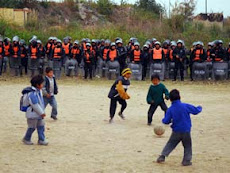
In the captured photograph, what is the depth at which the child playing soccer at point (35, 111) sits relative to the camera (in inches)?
448

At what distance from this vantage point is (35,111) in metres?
11.4

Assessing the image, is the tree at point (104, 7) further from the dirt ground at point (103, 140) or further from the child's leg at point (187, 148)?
the child's leg at point (187, 148)

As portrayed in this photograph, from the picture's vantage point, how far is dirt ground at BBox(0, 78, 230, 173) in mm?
9828

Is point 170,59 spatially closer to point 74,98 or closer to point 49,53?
point 49,53

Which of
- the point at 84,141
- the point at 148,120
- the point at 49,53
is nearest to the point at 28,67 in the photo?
the point at 49,53

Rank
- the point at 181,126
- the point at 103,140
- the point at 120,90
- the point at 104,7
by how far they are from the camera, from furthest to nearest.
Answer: the point at 104,7, the point at 120,90, the point at 103,140, the point at 181,126

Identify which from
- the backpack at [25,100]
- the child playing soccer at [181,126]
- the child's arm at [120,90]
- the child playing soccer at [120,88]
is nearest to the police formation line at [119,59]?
the child playing soccer at [120,88]

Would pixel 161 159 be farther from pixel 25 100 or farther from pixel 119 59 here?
pixel 119 59

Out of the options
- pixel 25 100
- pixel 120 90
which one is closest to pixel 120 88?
pixel 120 90

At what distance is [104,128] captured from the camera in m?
13.9

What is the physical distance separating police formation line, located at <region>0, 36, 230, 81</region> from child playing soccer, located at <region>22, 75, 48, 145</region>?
585 inches

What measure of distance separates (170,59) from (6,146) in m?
16.0

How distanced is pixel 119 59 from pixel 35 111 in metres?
15.7

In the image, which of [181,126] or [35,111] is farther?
[35,111]
